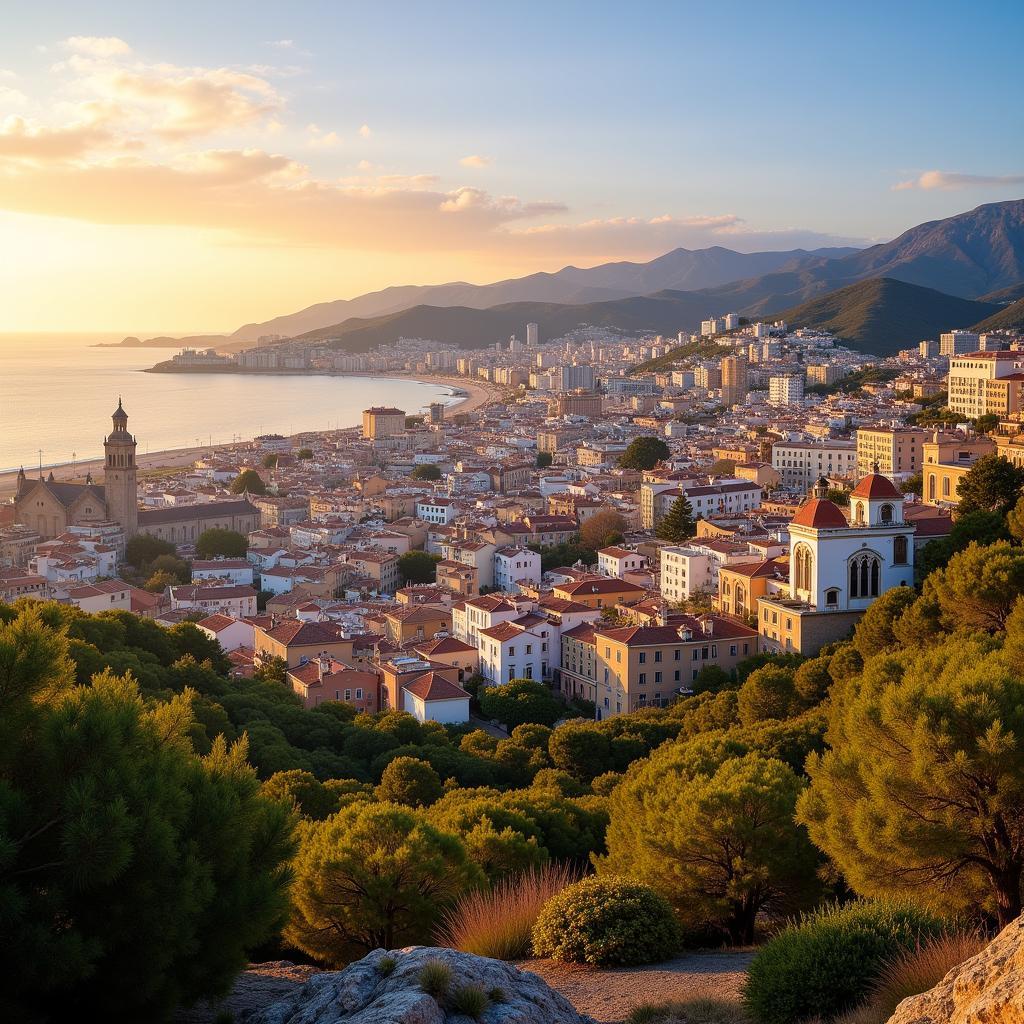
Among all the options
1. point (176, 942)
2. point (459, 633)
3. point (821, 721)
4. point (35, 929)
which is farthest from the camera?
point (459, 633)

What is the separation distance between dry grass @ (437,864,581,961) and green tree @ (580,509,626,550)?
2143 centimetres

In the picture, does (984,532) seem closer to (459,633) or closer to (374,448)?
(459,633)

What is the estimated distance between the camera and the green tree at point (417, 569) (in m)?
26.4

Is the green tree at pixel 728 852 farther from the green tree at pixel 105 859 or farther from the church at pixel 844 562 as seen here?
the church at pixel 844 562

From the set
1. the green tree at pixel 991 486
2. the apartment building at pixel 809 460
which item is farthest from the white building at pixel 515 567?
the apartment building at pixel 809 460

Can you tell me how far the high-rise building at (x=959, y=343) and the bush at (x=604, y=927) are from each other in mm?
64255

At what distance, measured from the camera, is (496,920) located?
5297 mm

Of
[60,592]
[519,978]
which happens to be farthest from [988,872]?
[60,592]

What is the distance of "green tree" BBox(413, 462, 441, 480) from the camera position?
43938 mm

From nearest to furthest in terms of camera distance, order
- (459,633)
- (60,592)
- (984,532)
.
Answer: (984,532) < (459,633) < (60,592)

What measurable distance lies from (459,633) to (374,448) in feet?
105

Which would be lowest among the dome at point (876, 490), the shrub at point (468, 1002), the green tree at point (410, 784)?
the green tree at point (410, 784)

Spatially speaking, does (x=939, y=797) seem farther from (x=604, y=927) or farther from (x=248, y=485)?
(x=248, y=485)

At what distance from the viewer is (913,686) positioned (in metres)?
5.47
